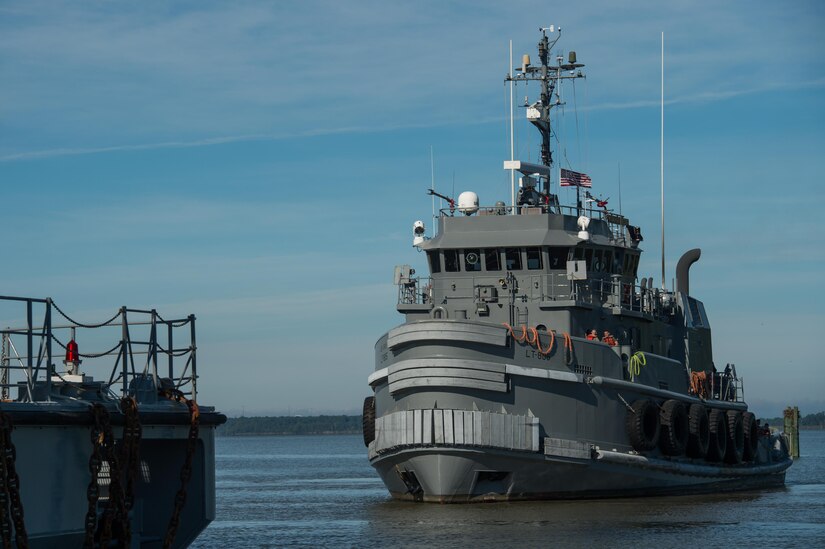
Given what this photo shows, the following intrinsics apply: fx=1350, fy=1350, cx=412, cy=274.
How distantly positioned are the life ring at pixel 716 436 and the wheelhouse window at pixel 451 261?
800cm

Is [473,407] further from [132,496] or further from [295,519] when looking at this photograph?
[132,496]

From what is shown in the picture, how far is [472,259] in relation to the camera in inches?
1312

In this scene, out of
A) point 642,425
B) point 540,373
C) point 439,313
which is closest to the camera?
point 540,373

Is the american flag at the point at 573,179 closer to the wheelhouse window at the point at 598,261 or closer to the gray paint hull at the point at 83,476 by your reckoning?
the wheelhouse window at the point at 598,261

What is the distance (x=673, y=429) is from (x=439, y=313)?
6.39m

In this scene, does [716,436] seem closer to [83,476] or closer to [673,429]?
[673,429]

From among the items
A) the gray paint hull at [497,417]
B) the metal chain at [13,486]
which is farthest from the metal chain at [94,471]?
the gray paint hull at [497,417]

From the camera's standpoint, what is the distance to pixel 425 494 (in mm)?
29234

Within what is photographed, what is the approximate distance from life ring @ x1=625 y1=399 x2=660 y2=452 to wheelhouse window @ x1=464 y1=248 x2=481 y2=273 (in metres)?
5.25

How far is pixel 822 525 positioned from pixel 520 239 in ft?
32.5

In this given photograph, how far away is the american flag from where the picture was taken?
35.1 m

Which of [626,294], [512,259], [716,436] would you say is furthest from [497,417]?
[716,436]

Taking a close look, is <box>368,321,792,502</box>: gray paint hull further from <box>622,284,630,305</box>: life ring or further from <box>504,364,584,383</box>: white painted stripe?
<box>622,284,630,305</box>: life ring

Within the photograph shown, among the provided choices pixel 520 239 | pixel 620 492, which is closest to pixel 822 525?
pixel 620 492
